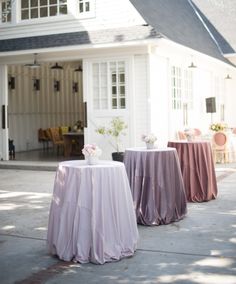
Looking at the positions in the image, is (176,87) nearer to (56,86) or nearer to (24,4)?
(24,4)

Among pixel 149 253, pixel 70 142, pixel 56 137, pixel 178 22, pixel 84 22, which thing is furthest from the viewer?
pixel 56 137

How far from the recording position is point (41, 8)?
13453 mm

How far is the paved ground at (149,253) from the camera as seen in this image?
430 centimetres

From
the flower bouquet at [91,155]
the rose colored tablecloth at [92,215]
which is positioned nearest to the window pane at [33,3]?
the flower bouquet at [91,155]

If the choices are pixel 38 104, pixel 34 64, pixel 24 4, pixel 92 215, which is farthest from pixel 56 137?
pixel 92 215

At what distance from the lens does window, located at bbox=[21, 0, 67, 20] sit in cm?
1321

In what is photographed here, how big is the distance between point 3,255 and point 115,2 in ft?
28.8

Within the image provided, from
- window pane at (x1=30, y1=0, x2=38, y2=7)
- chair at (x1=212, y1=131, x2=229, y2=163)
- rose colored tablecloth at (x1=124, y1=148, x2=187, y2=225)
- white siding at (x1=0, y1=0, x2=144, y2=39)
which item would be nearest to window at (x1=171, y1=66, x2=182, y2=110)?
chair at (x1=212, y1=131, x2=229, y2=163)

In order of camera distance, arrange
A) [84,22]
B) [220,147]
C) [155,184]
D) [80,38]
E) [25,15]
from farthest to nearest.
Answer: [25,15]
[220,147]
[84,22]
[80,38]
[155,184]

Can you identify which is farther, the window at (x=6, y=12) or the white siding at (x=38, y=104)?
the white siding at (x=38, y=104)

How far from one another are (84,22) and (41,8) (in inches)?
60.2

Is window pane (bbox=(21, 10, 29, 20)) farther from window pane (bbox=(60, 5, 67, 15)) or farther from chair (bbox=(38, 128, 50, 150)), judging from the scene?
chair (bbox=(38, 128, 50, 150))

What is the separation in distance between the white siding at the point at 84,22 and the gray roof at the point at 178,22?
0.97ft

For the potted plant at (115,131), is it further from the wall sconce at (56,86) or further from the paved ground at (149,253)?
the wall sconce at (56,86)
